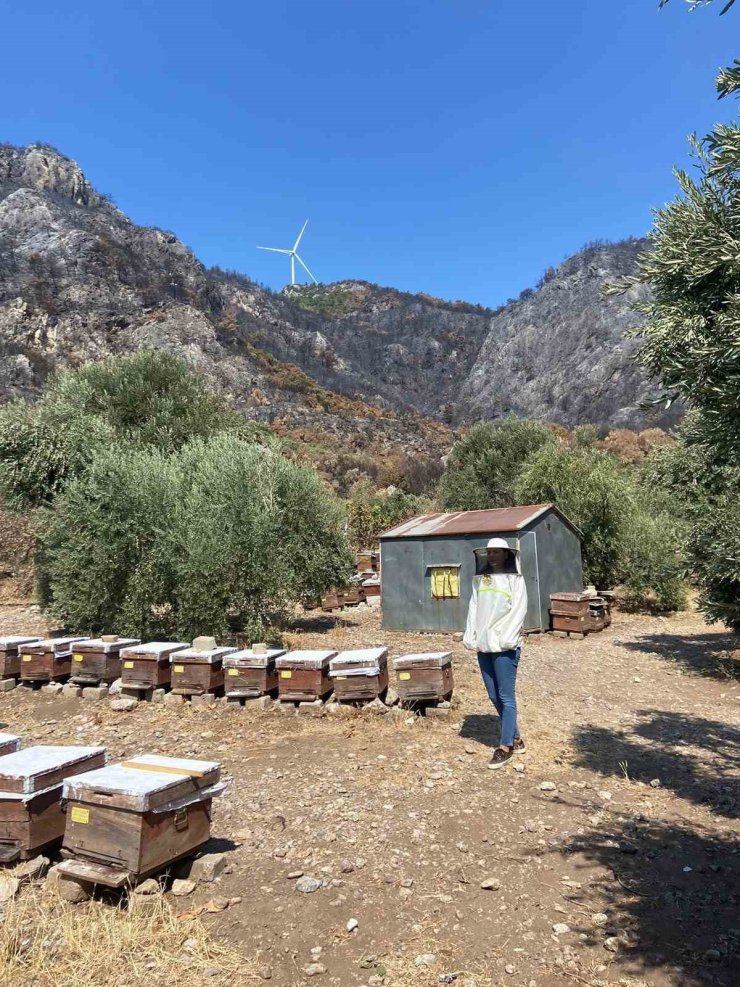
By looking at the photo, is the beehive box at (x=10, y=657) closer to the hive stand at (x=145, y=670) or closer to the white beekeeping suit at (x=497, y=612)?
the hive stand at (x=145, y=670)

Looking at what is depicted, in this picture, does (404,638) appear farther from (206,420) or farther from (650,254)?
(650,254)

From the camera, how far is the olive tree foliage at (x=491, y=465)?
104 ft

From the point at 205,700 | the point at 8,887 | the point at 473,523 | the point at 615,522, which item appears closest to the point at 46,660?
the point at 205,700

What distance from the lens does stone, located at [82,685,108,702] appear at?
31.0ft

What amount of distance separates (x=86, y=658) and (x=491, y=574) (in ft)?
22.5

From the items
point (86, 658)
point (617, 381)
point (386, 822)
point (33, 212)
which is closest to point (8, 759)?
point (386, 822)

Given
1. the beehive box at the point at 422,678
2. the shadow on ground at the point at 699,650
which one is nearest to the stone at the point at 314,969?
the beehive box at the point at 422,678

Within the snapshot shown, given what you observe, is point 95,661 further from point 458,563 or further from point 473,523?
point 473,523

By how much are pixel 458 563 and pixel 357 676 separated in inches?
323

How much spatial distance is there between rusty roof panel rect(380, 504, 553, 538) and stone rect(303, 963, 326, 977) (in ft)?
39.2

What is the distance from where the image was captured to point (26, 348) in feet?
176

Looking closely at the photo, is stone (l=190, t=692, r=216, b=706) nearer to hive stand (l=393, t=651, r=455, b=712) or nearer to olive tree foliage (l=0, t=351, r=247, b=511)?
hive stand (l=393, t=651, r=455, b=712)

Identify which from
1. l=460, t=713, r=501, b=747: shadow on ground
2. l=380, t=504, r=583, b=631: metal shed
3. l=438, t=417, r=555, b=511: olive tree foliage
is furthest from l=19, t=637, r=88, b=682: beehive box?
l=438, t=417, r=555, b=511: olive tree foliage

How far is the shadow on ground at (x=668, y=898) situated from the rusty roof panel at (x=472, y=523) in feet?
33.3
